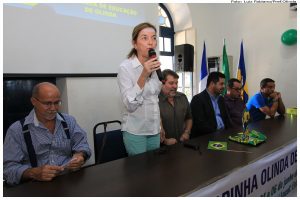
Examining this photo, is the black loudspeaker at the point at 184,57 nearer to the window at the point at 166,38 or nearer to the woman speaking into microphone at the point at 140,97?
the window at the point at 166,38

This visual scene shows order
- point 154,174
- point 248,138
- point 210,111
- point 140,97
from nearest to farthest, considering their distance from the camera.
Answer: point 154,174, point 140,97, point 248,138, point 210,111

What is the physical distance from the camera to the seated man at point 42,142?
127 cm

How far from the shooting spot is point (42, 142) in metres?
1.37

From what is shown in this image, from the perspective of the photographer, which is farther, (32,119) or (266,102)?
(266,102)

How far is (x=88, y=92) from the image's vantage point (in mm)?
2895

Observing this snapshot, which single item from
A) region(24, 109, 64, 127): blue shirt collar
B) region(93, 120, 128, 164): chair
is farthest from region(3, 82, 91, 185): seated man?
region(93, 120, 128, 164): chair

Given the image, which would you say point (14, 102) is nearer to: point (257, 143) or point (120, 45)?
point (120, 45)

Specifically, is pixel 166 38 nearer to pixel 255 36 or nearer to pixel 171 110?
pixel 255 36

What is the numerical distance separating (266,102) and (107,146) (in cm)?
249

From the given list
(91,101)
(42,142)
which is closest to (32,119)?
(42,142)

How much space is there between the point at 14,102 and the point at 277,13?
442 centimetres

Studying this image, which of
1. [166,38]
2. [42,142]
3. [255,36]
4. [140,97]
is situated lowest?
[42,142]

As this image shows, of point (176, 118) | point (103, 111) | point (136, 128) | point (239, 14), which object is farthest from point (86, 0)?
point (239, 14)

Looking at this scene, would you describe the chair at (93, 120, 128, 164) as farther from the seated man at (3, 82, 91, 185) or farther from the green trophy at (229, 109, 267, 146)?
the green trophy at (229, 109, 267, 146)
